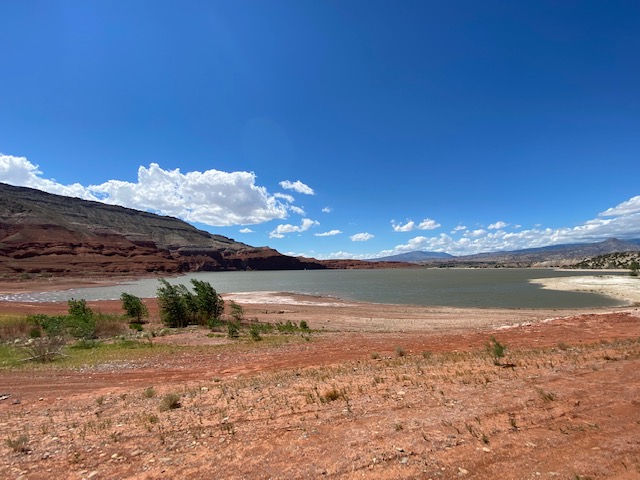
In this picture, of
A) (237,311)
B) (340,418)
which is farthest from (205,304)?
(340,418)

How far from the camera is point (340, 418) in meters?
7.35

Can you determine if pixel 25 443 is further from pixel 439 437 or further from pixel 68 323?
pixel 68 323

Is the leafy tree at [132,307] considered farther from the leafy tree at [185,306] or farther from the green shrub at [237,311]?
the green shrub at [237,311]

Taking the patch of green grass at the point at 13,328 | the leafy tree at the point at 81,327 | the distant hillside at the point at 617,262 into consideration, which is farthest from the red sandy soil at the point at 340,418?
the distant hillside at the point at 617,262

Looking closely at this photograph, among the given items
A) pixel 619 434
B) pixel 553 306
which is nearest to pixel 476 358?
pixel 619 434

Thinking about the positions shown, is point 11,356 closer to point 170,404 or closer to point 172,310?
point 172,310

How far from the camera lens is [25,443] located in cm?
673

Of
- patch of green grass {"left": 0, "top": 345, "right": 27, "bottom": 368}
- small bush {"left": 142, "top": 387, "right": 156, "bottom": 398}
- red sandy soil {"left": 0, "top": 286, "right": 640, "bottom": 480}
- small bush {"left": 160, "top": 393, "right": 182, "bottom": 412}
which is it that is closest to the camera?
red sandy soil {"left": 0, "top": 286, "right": 640, "bottom": 480}

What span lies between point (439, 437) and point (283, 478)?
2773mm

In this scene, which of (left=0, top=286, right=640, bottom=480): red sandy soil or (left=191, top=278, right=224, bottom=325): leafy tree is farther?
(left=191, top=278, right=224, bottom=325): leafy tree

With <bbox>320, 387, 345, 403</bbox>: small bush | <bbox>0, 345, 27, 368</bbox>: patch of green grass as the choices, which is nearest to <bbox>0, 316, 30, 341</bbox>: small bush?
<bbox>0, 345, 27, 368</bbox>: patch of green grass

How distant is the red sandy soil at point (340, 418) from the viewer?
549cm

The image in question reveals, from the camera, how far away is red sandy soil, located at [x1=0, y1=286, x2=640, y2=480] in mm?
5488

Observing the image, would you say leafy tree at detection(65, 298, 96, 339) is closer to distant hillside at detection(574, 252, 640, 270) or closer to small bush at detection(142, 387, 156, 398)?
small bush at detection(142, 387, 156, 398)
